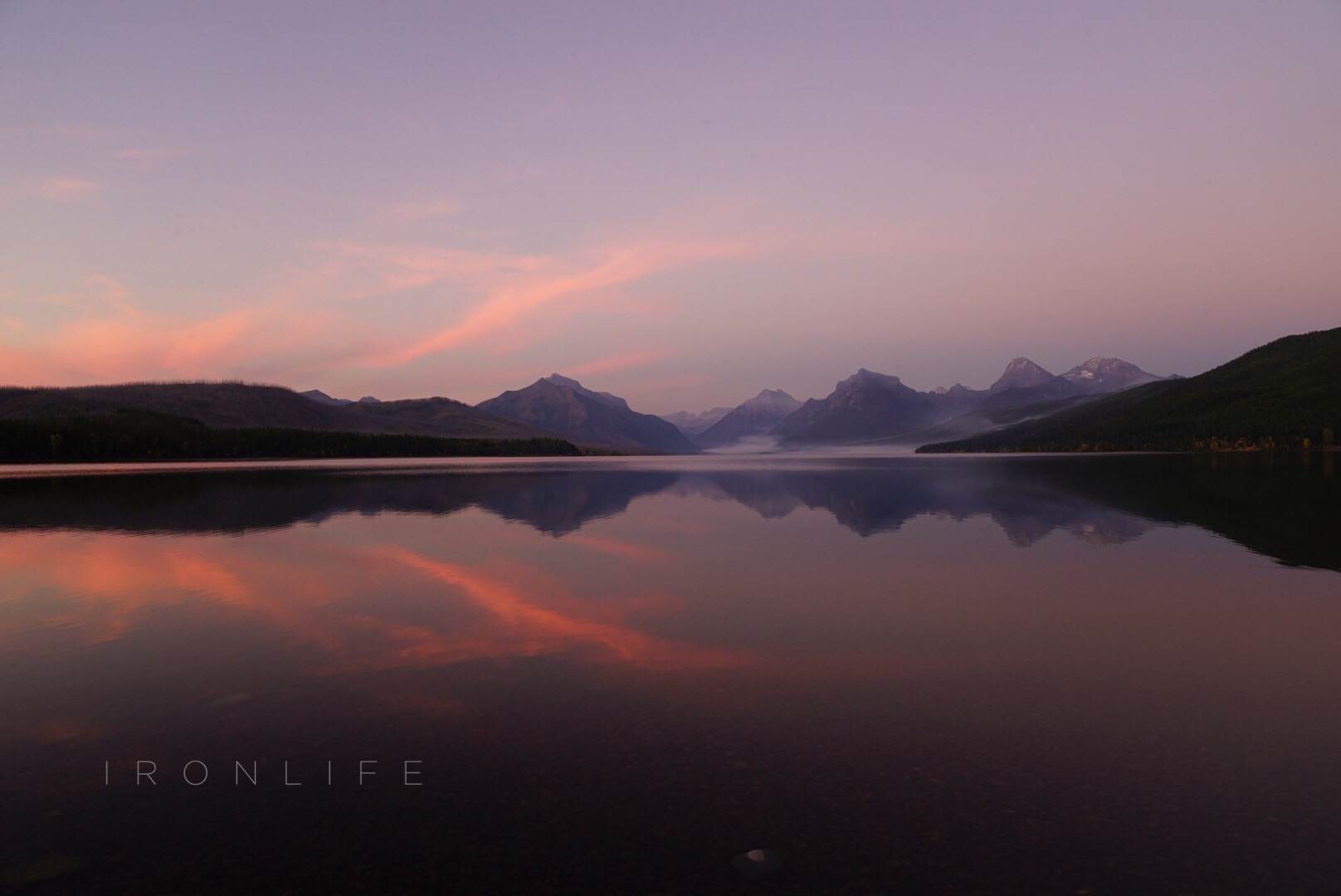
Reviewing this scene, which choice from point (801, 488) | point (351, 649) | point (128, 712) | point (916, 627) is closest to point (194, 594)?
point (351, 649)

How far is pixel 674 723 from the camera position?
11656 millimetres

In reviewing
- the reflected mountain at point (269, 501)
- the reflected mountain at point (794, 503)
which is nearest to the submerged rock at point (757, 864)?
the reflected mountain at point (794, 503)

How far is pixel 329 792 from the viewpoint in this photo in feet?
31.0

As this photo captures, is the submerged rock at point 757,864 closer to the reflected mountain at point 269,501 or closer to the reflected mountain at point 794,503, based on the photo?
the reflected mountain at point 794,503

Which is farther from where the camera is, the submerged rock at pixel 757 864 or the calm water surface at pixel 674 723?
the calm water surface at pixel 674 723

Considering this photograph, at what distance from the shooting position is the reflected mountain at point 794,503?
37.2m

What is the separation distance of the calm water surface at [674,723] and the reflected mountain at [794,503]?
995cm

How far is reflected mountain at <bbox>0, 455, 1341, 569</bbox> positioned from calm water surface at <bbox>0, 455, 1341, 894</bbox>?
32.7 ft

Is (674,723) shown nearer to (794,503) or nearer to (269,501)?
(794,503)

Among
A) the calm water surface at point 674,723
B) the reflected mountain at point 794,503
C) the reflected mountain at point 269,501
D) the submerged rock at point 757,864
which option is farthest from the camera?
the reflected mountain at point 269,501

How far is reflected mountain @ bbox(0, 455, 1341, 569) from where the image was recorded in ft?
122

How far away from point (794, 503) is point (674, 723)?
4310cm

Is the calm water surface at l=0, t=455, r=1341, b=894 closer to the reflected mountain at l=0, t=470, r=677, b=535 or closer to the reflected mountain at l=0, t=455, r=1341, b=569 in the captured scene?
the reflected mountain at l=0, t=455, r=1341, b=569

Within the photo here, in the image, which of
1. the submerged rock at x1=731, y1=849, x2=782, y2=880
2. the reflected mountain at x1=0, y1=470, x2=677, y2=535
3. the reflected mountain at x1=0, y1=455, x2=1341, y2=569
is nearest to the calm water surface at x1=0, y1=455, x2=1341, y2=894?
the submerged rock at x1=731, y1=849, x2=782, y2=880
